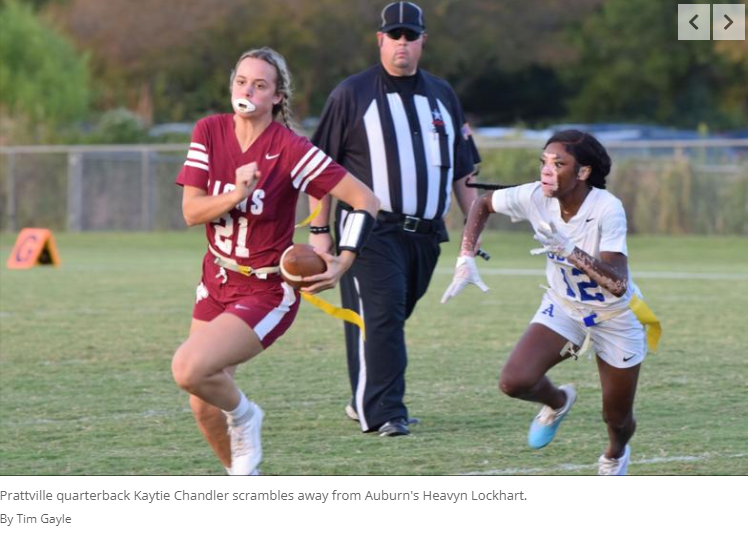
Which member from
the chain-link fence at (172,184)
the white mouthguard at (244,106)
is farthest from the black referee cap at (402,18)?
the chain-link fence at (172,184)

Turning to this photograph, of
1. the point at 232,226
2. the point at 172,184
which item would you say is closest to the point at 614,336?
the point at 232,226

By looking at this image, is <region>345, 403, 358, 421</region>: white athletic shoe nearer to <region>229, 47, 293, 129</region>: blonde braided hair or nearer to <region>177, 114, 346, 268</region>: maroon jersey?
<region>177, 114, 346, 268</region>: maroon jersey

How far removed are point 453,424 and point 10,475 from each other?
96.0 inches

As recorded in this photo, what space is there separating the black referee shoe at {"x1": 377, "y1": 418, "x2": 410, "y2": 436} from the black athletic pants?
0.07m

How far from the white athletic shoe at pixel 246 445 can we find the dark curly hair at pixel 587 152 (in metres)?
1.82

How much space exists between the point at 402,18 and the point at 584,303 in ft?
6.73

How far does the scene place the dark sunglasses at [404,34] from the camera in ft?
24.0

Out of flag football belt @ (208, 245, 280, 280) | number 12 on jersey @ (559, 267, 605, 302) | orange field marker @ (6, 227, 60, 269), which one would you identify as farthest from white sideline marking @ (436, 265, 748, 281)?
flag football belt @ (208, 245, 280, 280)

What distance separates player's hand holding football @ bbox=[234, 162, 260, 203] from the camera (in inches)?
212

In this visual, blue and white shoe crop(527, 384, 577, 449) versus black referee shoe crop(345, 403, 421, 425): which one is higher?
blue and white shoe crop(527, 384, 577, 449)

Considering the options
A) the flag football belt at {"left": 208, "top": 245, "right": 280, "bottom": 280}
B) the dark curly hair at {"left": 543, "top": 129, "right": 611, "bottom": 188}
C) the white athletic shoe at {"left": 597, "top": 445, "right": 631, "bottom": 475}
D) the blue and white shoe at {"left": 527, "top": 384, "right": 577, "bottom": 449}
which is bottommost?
the white athletic shoe at {"left": 597, "top": 445, "right": 631, "bottom": 475}

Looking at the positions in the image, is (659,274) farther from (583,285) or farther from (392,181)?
(583,285)

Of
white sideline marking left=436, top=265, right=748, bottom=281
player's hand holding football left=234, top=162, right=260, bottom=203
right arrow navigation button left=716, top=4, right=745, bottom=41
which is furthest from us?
right arrow navigation button left=716, top=4, right=745, bottom=41

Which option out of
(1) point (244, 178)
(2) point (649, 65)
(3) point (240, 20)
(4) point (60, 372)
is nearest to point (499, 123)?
(2) point (649, 65)
